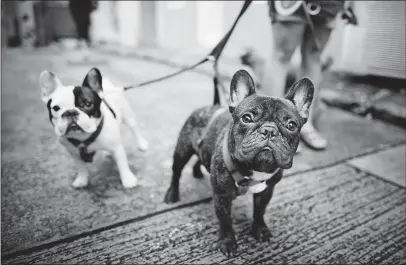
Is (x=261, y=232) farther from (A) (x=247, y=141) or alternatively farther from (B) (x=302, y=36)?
(B) (x=302, y=36)

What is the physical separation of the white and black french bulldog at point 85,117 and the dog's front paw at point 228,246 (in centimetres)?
91

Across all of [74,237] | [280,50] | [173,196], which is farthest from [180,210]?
[280,50]

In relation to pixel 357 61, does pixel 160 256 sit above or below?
below

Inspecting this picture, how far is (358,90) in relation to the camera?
15.0 ft

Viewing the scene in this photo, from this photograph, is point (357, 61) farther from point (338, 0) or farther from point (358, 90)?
point (338, 0)

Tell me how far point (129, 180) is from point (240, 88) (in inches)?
49.6

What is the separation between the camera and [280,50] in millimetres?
2994

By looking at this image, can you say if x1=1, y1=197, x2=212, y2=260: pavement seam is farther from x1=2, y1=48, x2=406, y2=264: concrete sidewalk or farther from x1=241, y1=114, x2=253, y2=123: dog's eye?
x1=241, y1=114, x2=253, y2=123: dog's eye

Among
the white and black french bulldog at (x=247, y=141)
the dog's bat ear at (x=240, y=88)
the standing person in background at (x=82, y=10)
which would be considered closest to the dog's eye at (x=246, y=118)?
the white and black french bulldog at (x=247, y=141)

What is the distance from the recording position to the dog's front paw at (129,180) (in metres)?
2.27

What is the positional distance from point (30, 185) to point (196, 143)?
137cm

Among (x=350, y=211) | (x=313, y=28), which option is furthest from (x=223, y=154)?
(x=313, y=28)

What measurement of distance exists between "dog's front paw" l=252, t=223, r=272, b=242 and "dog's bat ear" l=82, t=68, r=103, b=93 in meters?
1.25

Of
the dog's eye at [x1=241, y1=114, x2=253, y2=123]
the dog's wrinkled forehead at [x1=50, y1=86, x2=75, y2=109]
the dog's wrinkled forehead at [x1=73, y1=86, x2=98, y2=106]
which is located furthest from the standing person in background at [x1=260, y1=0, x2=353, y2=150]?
the dog's wrinkled forehead at [x1=50, y1=86, x2=75, y2=109]
